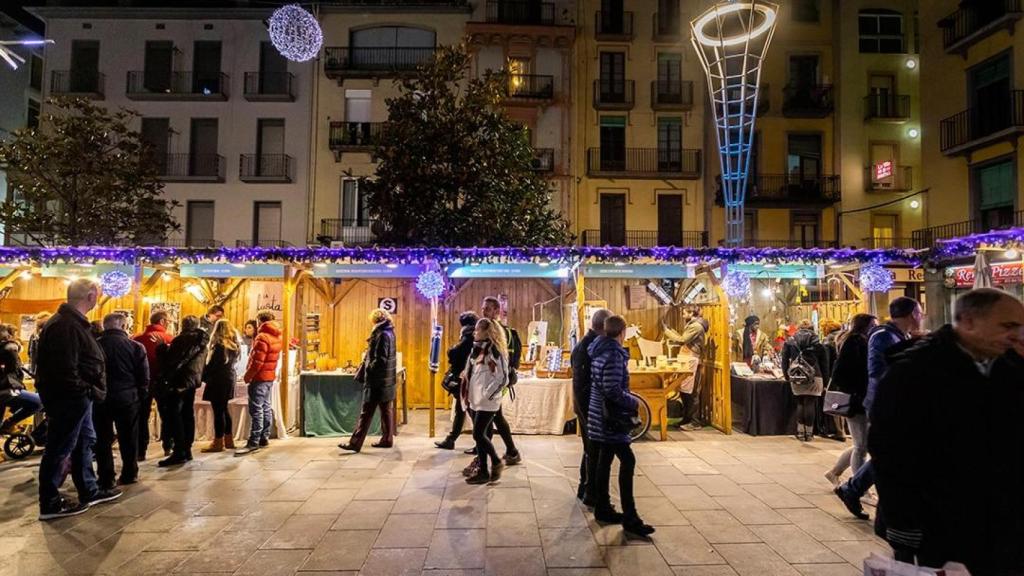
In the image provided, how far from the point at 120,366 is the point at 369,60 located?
16.9 meters

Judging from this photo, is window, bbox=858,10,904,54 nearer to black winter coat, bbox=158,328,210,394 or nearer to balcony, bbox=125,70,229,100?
balcony, bbox=125,70,229,100

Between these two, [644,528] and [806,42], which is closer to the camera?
[644,528]

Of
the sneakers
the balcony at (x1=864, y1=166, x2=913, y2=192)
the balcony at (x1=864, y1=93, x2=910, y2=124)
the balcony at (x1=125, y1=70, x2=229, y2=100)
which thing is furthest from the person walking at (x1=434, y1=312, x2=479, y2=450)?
the balcony at (x1=864, y1=93, x2=910, y2=124)

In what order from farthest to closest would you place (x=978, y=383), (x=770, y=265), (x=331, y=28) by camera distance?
Result: (x=331, y=28)
(x=770, y=265)
(x=978, y=383)

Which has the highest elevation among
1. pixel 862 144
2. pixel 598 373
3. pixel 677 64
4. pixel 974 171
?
pixel 677 64

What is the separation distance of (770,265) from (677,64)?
1423 centimetres

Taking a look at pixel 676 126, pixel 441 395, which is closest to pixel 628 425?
pixel 441 395

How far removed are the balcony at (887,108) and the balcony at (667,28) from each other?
749 cm

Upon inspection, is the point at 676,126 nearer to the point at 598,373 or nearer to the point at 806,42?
the point at 806,42

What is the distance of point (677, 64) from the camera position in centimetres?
2053

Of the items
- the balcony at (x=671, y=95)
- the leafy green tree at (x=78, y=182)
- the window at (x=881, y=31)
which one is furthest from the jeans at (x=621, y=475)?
the window at (x=881, y=31)

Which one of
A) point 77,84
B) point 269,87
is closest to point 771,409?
point 269,87

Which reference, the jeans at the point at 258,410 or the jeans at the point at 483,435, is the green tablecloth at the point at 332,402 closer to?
the jeans at the point at 258,410

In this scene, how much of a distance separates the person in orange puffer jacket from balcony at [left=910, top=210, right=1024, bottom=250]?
1699 centimetres
